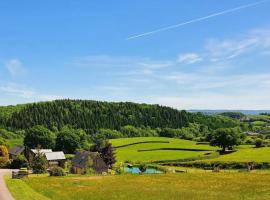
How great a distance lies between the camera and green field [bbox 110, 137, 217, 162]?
137m

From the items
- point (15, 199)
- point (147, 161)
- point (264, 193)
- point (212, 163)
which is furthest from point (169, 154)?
point (15, 199)

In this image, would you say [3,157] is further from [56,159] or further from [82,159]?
[82,159]

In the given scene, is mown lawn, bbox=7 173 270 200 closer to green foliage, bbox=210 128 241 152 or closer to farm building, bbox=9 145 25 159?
farm building, bbox=9 145 25 159

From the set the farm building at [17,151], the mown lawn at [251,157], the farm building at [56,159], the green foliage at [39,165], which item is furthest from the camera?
the farm building at [17,151]

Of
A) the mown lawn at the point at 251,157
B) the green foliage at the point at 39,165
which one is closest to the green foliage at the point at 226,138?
the mown lawn at the point at 251,157

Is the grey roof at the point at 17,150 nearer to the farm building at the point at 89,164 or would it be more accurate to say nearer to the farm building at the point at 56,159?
the farm building at the point at 56,159

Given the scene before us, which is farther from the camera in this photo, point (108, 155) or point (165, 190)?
point (108, 155)

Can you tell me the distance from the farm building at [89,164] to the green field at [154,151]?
1344 inches

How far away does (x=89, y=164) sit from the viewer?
97.4 metres

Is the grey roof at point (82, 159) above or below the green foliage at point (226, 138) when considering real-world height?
below

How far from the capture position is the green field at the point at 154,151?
137 metres

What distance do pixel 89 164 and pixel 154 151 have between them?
5933 centimetres

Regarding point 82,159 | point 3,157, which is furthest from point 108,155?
point 3,157

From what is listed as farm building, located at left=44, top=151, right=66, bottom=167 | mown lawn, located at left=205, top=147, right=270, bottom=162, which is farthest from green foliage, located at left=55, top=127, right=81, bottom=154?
mown lawn, located at left=205, top=147, right=270, bottom=162
